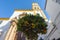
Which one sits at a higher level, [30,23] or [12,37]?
[12,37]

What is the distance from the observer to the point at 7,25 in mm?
18734

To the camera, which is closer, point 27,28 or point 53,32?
point 27,28

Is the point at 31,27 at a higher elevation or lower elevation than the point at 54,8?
lower

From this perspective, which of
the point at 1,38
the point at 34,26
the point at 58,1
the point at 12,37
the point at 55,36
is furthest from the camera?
the point at 1,38

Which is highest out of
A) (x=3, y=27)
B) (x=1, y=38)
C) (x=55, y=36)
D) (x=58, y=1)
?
(x=3, y=27)

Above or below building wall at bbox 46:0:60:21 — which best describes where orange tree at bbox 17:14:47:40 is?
below

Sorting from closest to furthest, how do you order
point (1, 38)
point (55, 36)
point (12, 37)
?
point (55, 36) → point (12, 37) → point (1, 38)

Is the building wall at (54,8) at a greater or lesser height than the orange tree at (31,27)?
greater

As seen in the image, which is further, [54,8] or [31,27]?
[54,8]

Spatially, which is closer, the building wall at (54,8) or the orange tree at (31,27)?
the orange tree at (31,27)

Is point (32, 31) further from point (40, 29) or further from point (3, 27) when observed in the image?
point (3, 27)

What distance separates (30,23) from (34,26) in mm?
243

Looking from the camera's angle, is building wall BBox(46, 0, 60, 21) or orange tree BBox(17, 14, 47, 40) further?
building wall BBox(46, 0, 60, 21)

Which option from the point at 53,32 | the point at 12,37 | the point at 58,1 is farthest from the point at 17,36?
the point at 58,1
